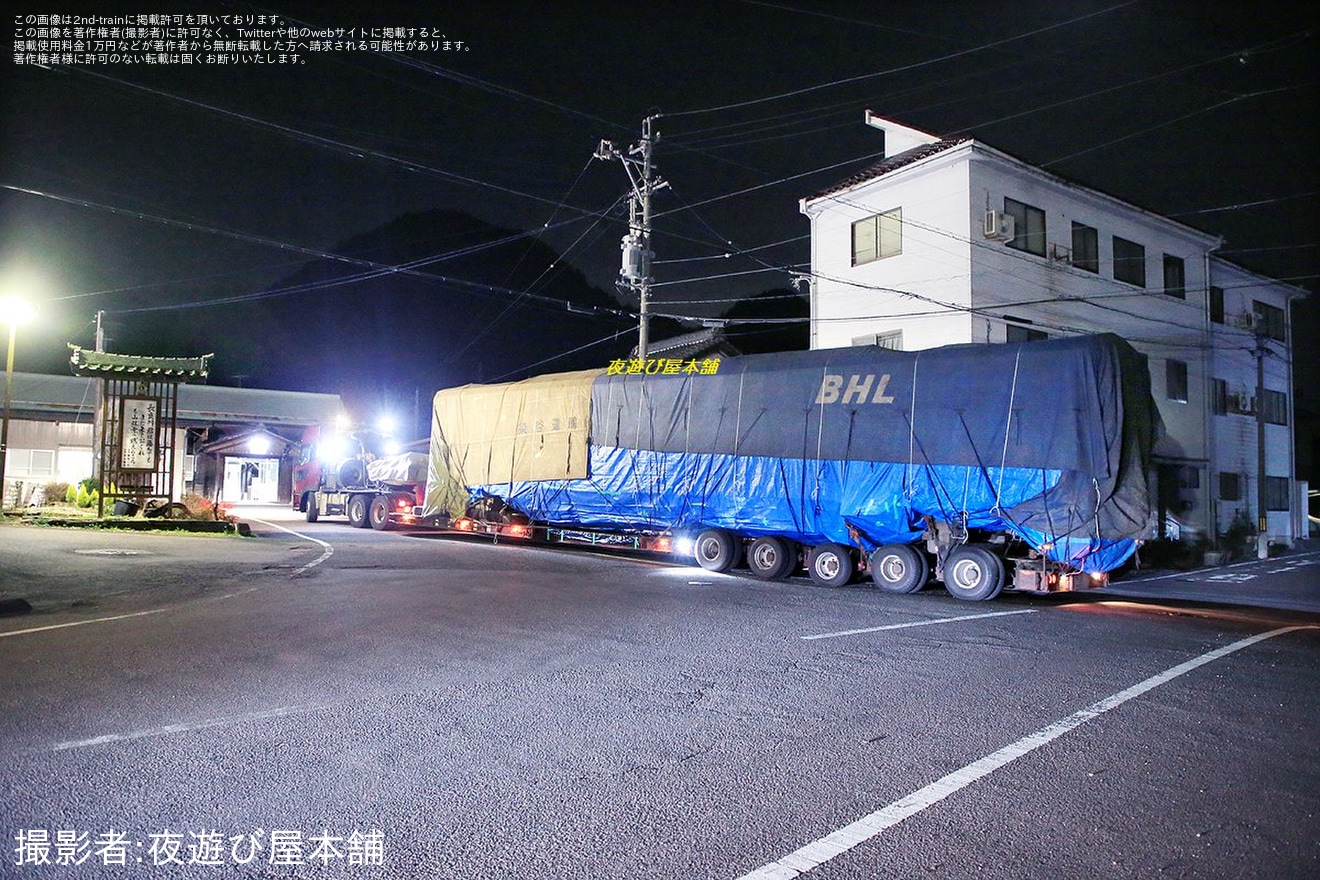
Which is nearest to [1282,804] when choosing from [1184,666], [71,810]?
→ [1184,666]

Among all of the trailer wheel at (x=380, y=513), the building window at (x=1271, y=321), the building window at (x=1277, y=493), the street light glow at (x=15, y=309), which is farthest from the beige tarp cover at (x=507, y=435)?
the building window at (x=1277, y=493)

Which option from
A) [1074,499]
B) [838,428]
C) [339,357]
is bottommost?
[1074,499]

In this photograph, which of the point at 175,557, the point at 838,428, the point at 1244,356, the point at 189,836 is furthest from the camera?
the point at 1244,356

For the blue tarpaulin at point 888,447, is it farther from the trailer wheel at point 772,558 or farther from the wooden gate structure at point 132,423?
the wooden gate structure at point 132,423

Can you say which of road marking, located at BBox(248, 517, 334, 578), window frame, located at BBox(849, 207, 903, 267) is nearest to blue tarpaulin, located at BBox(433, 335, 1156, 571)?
road marking, located at BBox(248, 517, 334, 578)

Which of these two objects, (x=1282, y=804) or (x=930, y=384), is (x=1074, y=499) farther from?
(x=1282, y=804)

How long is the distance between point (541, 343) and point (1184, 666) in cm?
6141

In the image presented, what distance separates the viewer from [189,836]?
12.2 feet

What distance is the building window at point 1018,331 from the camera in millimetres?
20953

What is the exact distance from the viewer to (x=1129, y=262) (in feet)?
80.4

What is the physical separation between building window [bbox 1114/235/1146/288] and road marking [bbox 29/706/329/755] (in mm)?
25032

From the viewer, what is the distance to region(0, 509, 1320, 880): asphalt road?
3.68 meters

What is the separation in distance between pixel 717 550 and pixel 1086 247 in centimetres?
1515

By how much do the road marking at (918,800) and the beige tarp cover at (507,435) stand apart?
13.0 meters
